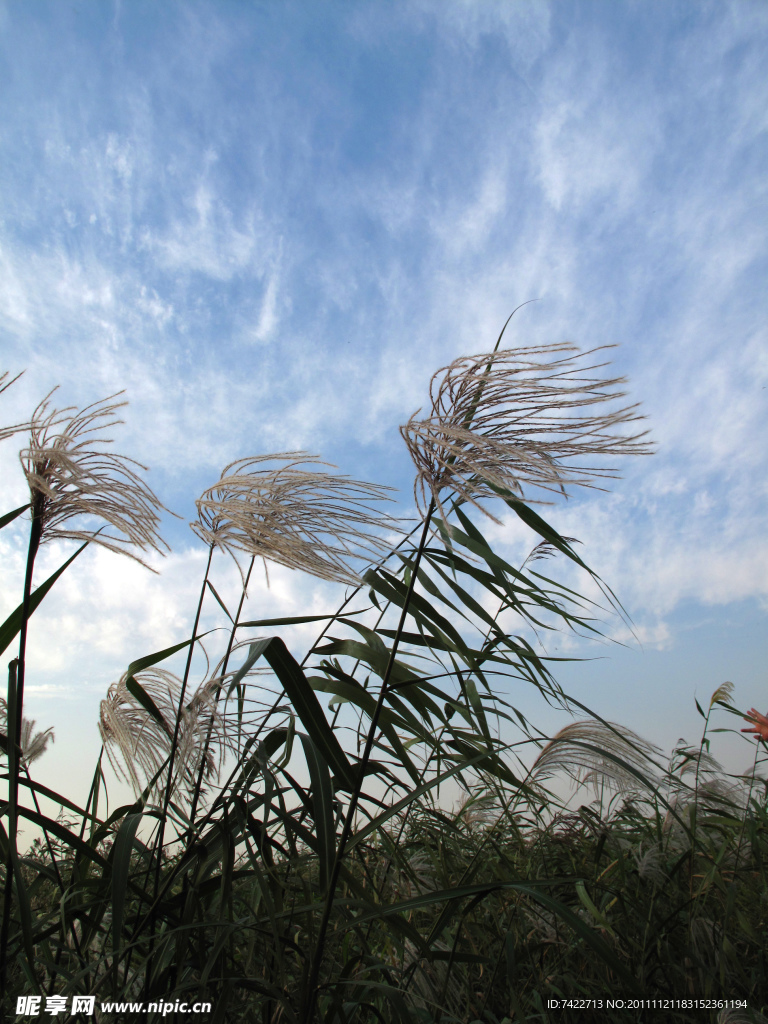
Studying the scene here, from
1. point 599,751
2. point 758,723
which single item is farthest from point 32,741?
point 758,723

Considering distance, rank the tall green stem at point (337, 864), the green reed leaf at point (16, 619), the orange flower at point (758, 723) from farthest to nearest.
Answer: the orange flower at point (758, 723) → the green reed leaf at point (16, 619) → the tall green stem at point (337, 864)

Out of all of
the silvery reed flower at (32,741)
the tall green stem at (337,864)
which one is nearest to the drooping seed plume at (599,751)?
the tall green stem at (337,864)

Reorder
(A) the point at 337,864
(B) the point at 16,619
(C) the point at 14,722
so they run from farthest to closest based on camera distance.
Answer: (B) the point at 16,619, (C) the point at 14,722, (A) the point at 337,864

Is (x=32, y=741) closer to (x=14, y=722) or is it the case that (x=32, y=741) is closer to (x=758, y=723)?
(x=14, y=722)

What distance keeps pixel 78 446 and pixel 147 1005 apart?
4.35 feet

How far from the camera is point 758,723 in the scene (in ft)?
8.54

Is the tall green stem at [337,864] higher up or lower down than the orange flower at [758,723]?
lower down

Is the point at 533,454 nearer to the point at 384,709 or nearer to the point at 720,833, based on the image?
the point at 384,709

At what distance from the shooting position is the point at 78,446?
157 centimetres

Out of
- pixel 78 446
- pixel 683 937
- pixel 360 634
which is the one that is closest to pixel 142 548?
pixel 78 446

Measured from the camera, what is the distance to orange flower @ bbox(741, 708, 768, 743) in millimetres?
2545

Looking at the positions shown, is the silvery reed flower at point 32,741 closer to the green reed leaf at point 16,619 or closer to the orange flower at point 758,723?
the green reed leaf at point 16,619

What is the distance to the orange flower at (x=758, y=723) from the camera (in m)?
2.55

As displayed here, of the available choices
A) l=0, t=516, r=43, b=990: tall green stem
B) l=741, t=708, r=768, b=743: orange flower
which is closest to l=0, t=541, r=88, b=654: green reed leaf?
l=0, t=516, r=43, b=990: tall green stem
